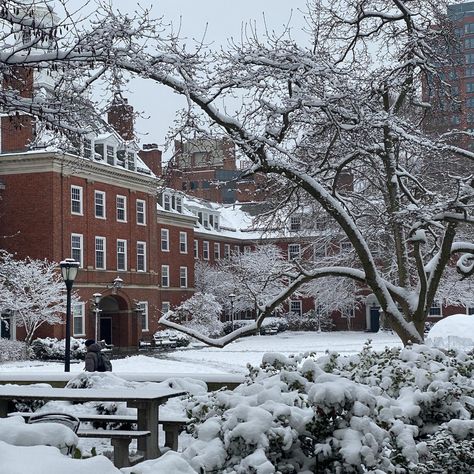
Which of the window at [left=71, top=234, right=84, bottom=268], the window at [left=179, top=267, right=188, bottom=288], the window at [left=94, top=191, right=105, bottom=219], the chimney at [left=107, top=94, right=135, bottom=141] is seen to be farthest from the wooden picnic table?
the window at [left=179, top=267, right=188, bottom=288]

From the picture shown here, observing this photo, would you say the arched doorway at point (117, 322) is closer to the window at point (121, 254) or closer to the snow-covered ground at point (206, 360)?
the window at point (121, 254)

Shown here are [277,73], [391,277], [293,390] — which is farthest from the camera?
[391,277]

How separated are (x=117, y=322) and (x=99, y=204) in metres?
7.64

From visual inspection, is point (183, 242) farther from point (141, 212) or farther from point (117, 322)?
point (117, 322)

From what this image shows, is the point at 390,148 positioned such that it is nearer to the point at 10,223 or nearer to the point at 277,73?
the point at 277,73

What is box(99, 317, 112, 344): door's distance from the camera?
47.0m

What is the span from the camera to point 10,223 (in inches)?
1651

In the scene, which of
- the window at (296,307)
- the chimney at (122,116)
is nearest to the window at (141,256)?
the window at (296,307)

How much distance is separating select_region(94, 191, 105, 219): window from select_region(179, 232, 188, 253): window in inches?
493

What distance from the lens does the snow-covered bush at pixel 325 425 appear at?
5.12m

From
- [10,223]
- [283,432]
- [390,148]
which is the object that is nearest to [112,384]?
[390,148]

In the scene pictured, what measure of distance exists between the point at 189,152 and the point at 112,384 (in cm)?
353

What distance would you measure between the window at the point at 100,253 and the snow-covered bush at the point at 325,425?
3863cm

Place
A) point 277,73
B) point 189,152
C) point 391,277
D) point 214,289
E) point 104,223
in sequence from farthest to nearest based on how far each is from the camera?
1. point 214,289
2. point 104,223
3. point 391,277
4. point 189,152
5. point 277,73
